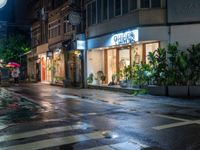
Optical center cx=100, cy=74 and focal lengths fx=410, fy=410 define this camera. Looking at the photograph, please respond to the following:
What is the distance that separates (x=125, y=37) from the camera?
26.6 m

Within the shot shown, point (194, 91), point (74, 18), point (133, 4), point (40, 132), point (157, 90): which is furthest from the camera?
point (74, 18)

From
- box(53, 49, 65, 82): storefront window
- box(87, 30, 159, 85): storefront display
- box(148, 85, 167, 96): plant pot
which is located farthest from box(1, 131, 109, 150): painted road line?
box(53, 49, 65, 82): storefront window

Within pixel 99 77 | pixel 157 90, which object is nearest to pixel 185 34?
pixel 157 90

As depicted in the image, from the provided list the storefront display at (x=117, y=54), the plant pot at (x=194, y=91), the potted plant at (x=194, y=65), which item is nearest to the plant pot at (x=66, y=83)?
the storefront display at (x=117, y=54)

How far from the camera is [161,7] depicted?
81.2 ft

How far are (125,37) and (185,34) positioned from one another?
4.15m

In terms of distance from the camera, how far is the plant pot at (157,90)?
73.9ft

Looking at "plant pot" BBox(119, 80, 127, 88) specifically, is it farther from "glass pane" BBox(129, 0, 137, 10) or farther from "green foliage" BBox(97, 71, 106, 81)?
"glass pane" BBox(129, 0, 137, 10)

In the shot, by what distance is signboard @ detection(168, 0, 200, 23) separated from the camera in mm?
23906

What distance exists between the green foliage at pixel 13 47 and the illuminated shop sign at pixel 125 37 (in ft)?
107

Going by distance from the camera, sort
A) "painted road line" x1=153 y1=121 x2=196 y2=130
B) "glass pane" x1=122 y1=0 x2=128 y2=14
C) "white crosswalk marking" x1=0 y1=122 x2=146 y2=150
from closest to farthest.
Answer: "white crosswalk marking" x1=0 y1=122 x2=146 y2=150, "painted road line" x1=153 y1=121 x2=196 y2=130, "glass pane" x1=122 y1=0 x2=128 y2=14

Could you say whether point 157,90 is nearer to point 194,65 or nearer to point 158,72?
point 158,72

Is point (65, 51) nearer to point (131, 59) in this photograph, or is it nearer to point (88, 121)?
point (131, 59)

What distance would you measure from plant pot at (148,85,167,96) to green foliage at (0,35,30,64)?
3795 centimetres
